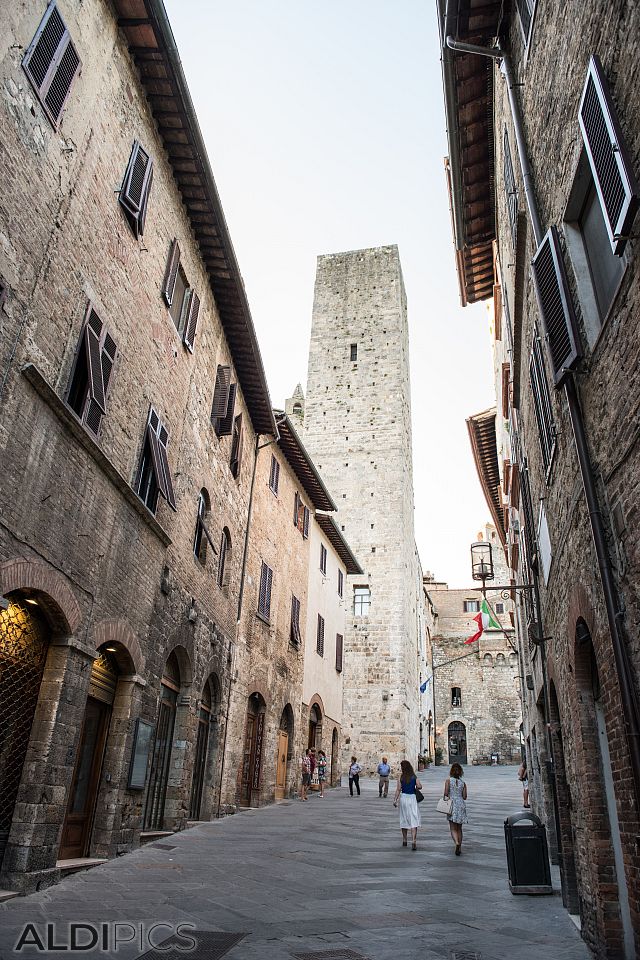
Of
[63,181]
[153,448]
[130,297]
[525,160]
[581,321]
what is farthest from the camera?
[153,448]

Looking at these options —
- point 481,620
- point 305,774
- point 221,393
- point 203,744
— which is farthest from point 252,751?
point 481,620

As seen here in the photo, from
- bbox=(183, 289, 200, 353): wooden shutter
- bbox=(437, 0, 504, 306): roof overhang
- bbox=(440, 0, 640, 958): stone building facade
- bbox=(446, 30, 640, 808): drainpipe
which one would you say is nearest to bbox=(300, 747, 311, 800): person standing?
bbox=(440, 0, 640, 958): stone building facade

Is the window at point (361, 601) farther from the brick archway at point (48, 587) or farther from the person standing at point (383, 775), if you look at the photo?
the brick archway at point (48, 587)

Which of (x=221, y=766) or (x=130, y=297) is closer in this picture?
(x=130, y=297)

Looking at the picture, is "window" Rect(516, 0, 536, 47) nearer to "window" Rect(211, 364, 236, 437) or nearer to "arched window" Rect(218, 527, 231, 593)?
"window" Rect(211, 364, 236, 437)

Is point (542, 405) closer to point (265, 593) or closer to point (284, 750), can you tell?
point (265, 593)

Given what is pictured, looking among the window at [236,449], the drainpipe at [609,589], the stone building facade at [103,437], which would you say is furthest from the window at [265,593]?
the drainpipe at [609,589]

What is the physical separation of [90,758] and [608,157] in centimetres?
831

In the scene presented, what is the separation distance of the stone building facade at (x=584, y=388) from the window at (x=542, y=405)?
31 mm

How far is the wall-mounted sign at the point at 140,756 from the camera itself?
8953 millimetres

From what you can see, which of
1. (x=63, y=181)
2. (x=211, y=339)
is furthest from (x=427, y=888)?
(x=211, y=339)

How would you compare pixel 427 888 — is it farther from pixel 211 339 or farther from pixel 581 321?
pixel 211 339

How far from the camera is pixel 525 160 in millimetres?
6469

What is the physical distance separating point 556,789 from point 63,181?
8450 millimetres
